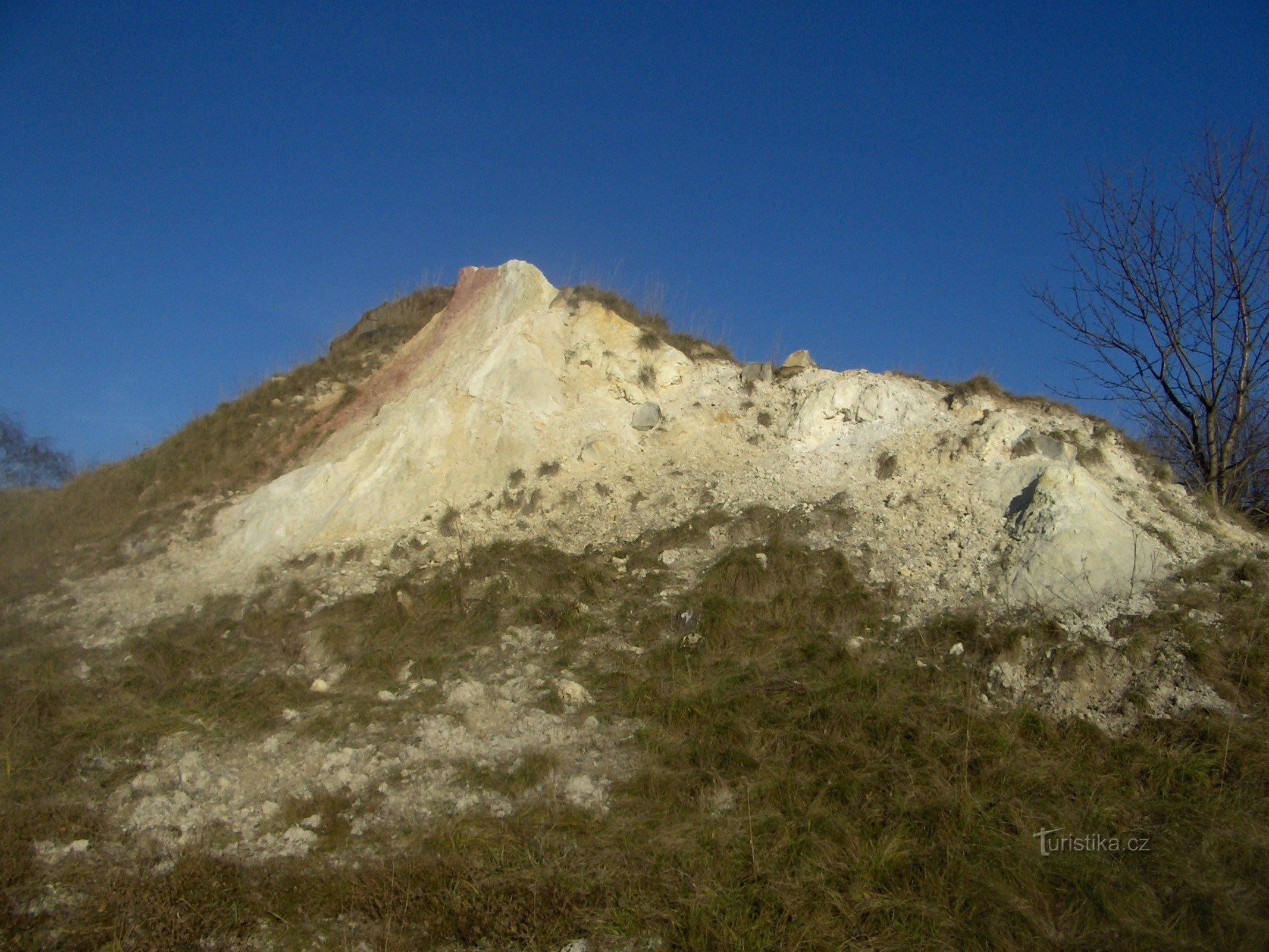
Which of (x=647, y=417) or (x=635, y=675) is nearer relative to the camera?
(x=635, y=675)

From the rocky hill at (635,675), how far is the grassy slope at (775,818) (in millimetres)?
29

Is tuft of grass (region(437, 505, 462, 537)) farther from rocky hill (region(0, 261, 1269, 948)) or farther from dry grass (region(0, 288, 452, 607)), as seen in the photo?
dry grass (region(0, 288, 452, 607))

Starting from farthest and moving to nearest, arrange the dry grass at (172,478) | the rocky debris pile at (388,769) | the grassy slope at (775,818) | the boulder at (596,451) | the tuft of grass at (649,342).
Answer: the tuft of grass at (649,342)
the dry grass at (172,478)
the boulder at (596,451)
the rocky debris pile at (388,769)
the grassy slope at (775,818)

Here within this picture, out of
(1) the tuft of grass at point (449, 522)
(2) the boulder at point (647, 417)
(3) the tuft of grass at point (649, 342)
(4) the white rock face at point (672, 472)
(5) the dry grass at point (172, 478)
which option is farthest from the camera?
(3) the tuft of grass at point (649, 342)

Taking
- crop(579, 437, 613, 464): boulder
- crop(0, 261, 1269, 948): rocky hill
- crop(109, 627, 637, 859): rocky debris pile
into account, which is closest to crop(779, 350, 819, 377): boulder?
crop(0, 261, 1269, 948): rocky hill

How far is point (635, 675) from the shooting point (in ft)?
23.1

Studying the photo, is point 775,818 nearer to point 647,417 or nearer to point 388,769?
point 388,769

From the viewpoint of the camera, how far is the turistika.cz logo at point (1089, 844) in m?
4.63

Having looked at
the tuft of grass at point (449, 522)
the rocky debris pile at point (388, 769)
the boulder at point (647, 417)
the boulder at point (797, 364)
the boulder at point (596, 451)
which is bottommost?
the rocky debris pile at point (388, 769)

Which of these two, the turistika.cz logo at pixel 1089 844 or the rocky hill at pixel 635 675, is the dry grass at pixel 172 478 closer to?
the rocky hill at pixel 635 675

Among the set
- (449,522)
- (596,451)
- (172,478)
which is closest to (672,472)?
(596,451)

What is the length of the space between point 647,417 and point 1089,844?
8.05 metres

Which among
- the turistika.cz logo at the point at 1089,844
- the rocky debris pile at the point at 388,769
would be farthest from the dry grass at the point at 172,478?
the turistika.cz logo at the point at 1089,844

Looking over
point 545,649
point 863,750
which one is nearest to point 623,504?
point 545,649
